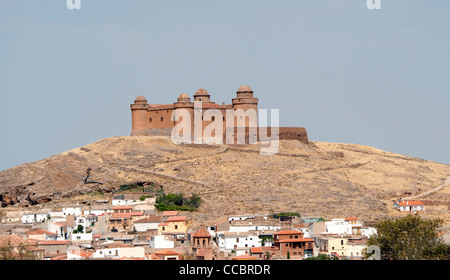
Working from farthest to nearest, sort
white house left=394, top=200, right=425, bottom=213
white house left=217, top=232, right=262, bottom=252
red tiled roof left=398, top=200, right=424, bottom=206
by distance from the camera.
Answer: red tiled roof left=398, top=200, right=424, bottom=206 < white house left=394, top=200, right=425, bottom=213 < white house left=217, top=232, right=262, bottom=252

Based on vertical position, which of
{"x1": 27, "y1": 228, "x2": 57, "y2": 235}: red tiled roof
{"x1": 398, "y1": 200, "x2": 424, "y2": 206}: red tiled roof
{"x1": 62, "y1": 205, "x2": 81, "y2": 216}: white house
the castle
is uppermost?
the castle

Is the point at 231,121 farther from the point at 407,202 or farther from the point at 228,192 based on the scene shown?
the point at 407,202

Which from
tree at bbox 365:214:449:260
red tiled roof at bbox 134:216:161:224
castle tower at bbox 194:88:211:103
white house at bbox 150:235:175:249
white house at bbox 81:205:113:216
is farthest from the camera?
castle tower at bbox 194:88:211:103

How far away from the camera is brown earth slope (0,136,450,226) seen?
66.8 meters

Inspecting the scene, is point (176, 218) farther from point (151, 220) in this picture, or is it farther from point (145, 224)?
point (145, 224)

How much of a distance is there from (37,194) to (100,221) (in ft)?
47.9

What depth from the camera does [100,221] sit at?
57281mm

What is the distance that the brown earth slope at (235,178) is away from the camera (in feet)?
219

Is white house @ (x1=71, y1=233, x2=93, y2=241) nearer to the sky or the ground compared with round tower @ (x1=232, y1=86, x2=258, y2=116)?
nearer to the ground

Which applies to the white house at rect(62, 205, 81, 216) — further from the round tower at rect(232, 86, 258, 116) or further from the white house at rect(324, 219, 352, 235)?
the round tower at rect(232, 86, 258, 116)

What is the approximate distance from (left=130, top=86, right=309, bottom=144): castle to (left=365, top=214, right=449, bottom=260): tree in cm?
4116

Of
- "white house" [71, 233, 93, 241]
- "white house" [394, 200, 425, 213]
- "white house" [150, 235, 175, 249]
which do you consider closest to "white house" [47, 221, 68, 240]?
"white house" [71, 233, 93, 241]

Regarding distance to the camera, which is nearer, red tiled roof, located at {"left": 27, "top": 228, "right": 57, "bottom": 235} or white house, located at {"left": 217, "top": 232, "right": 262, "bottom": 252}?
white house, located at {"left": 217, "top": 232, "right": 262, "bottom": 252}
